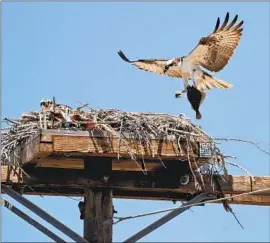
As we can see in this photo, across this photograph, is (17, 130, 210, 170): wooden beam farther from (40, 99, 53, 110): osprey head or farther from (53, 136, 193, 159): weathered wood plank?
(40, 99, 53, 110): osprey head

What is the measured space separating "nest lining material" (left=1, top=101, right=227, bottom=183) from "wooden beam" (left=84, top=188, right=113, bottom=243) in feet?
1.52

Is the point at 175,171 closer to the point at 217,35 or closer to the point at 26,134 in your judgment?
the point at 26,134

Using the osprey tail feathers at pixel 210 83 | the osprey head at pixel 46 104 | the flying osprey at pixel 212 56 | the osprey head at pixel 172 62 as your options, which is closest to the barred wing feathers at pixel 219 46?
the flying osprey at pixel 212 56

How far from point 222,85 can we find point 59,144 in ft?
7.48

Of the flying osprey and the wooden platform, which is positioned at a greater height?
the flying osprey

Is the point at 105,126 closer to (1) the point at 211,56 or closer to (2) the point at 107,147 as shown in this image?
(2) the point at 107,147

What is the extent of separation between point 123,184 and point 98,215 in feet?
0.87

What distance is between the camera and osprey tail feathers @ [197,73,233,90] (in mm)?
6301

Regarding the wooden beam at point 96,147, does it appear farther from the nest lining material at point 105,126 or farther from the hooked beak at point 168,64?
the hooked beak at point 168,64

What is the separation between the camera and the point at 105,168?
16.2 ft

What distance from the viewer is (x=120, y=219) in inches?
184

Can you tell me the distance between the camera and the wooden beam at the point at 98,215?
193 inches

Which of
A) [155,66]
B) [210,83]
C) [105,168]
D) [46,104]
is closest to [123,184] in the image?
[105,168]

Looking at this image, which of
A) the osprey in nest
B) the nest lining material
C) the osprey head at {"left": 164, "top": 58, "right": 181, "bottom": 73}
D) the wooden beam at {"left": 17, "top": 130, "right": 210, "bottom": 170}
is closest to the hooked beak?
the osprey head at {"left": 164, "top": 58, "right": 181, "bottom": 73}
